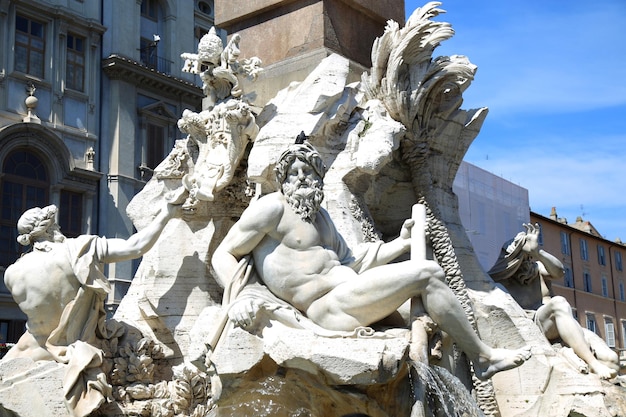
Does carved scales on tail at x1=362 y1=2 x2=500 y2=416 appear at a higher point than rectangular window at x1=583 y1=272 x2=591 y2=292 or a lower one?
higher

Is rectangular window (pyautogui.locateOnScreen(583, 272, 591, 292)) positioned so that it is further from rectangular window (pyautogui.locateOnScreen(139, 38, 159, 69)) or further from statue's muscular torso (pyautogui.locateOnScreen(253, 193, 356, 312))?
statue's muscular torso (pyautogui.locateOnScreen(253, 193, 356, 312))

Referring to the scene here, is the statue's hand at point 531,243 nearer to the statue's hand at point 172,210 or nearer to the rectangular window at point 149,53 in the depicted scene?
the statue's hand at point 172,210

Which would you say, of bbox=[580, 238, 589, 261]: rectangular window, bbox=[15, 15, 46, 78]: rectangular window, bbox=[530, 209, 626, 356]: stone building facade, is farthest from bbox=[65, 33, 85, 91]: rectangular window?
bbox=[580, 238, 589, 261]: rectangular window

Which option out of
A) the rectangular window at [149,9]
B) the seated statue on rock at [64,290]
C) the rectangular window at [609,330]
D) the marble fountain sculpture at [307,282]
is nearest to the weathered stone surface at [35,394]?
the marble fountain sculpture at [307,282]

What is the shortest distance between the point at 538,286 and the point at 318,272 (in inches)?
156

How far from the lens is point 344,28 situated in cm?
874

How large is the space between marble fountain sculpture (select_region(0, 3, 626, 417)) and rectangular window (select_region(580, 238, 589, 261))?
89.6ft

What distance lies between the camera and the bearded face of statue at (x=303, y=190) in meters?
5.63

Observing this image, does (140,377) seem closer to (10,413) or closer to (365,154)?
(10,413)

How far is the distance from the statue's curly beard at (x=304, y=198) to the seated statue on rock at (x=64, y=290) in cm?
207

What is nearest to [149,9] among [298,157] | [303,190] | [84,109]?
[84,109]

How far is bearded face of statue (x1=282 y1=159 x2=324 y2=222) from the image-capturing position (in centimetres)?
563

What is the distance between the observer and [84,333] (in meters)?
7.07

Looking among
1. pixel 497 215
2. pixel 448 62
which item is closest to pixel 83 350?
pixel 448 62
